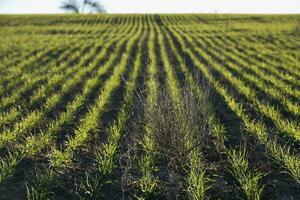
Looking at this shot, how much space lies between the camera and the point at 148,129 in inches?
241

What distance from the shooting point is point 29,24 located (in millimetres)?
38812

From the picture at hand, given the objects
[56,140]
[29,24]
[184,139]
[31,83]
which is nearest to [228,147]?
[184,139]

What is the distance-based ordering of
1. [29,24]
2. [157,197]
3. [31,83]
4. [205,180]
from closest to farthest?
[157,197] < [205,180] < [31,83] < [29,24]

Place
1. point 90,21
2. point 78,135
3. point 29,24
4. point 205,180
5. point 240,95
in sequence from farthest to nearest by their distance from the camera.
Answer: point 90,21 → point 29,24 → point 240,95 → point 78,135 → point 205,180

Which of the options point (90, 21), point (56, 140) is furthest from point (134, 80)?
point (90, 21)

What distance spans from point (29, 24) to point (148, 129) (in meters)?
35.1

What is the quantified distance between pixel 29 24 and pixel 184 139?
35821 millimetres

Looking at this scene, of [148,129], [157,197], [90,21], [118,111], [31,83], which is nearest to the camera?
[157,197]

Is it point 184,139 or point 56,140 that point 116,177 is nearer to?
point 184,139

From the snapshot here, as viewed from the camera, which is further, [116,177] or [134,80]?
[134,80]

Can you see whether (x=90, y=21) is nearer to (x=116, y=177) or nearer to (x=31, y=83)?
(x=31, y=83)

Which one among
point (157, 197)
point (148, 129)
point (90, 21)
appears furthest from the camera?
point (90, 21)

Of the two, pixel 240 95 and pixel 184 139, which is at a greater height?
pixel 184 139

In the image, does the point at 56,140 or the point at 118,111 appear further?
the point at 118,111
